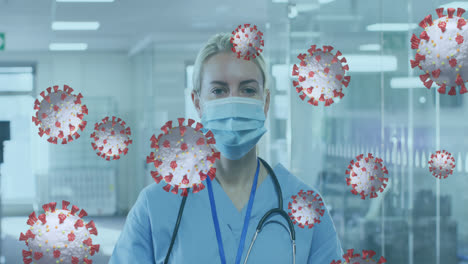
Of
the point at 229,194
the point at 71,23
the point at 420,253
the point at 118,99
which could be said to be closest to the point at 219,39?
the point at 229,194

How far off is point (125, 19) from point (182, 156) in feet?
12.5

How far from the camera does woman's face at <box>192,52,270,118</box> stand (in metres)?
0.59

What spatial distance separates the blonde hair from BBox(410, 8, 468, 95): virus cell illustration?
0.25 meters

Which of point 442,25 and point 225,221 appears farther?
point 225,221

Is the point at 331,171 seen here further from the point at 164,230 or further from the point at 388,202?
the point at 164,230

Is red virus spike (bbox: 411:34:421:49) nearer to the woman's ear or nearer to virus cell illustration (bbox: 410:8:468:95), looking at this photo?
virus cell illustration (bbox: 410:8:468:95)

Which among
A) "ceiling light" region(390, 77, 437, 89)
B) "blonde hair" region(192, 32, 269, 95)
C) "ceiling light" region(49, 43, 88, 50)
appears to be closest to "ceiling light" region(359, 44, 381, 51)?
"ceiling light" region(390, 77, 437, 89)

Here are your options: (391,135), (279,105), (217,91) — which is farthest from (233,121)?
(279,105)

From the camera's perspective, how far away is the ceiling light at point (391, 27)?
236 centimetres

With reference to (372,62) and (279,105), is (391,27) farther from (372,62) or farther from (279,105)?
(279,105)

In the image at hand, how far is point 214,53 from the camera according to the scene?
61 cm

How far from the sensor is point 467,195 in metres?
2.28

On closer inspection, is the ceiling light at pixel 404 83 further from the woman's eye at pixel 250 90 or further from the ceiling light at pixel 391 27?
the woman's eye at pixel 250 90

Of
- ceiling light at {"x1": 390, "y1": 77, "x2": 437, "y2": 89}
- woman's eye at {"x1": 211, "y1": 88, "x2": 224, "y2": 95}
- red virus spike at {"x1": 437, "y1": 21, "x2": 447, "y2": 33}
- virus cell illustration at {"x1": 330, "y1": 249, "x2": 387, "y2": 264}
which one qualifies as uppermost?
ceiling light at {"x1": 390, "y1": 77, "x2": 437, "y2": 89}
